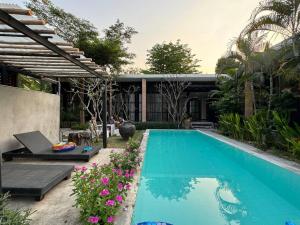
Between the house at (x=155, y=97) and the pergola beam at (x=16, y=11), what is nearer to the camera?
the pergola beam at (x=16, y=11)

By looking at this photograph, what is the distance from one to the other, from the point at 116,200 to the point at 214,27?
14418mm

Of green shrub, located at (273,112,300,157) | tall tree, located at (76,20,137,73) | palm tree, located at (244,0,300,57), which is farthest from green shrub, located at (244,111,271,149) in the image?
tall tree, located at (76,20,137,73)

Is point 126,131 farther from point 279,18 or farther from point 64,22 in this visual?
point 64,22

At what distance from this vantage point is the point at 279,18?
882cm

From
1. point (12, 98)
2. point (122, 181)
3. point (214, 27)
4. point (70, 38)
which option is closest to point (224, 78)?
point (214, 27)

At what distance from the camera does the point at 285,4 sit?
8547 millimetres

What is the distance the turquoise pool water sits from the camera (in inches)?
168

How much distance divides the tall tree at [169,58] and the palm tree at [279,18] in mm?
24955

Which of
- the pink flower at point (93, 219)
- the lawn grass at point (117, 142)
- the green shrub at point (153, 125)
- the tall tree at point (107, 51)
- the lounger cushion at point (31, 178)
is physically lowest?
the lawn grass at point (117, 142)

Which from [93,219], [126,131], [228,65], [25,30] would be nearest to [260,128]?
[228,65]

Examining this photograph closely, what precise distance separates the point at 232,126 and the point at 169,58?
22.3 meters

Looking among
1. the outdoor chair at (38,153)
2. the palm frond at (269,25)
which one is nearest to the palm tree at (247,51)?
the palm frond at (269,25)

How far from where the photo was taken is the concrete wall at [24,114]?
286 inches

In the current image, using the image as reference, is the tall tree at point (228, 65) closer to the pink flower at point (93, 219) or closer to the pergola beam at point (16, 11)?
the pergola beam at point (16, 11)
